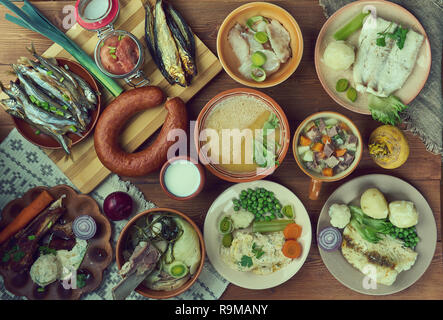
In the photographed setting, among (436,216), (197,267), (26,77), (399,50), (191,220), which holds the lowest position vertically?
(436,216)

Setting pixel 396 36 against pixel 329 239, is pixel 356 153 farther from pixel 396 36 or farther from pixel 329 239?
pixel 396 36

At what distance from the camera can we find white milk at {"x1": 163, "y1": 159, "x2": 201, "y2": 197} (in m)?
2.17

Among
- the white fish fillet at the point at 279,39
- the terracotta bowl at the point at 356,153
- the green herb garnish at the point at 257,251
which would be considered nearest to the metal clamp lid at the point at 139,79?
the white fish fillet at the point at 279,39

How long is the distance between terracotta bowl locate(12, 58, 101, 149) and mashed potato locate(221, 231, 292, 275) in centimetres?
101

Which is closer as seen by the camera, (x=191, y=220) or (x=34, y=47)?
(x=191, y=220)

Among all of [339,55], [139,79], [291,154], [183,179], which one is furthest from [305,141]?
[139,79]

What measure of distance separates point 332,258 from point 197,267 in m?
0.76

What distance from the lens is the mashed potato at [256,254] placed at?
2227 millimetres

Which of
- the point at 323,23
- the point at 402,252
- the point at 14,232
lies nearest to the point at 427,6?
the point at 323,23

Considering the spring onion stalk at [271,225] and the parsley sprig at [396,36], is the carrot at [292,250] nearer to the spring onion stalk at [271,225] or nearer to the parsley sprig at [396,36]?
the spring onion stalk at [271,225]

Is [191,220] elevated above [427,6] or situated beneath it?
situated beneath

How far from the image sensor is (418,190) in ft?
7.48

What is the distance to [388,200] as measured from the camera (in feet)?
7.36

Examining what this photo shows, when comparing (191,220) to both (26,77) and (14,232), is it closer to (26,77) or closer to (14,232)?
(14,232)
